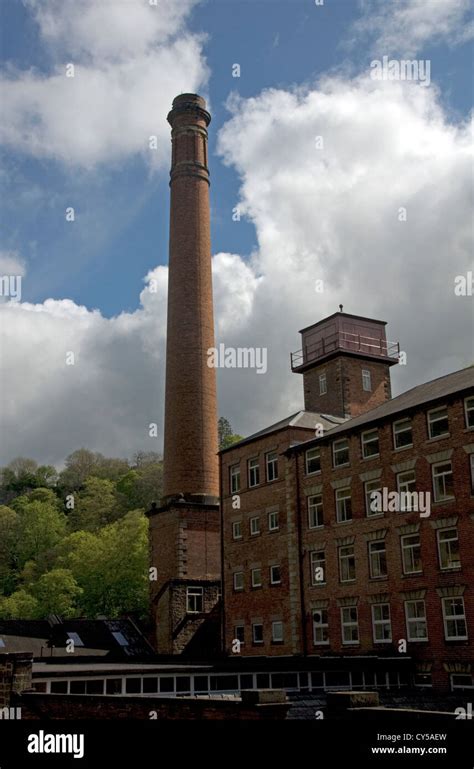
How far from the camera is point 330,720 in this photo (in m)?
14.4

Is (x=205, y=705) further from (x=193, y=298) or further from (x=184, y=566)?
(x=193, y=298)

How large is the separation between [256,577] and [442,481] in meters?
13.4

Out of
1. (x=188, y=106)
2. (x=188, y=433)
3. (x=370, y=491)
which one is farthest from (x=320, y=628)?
(x=188, y=106)

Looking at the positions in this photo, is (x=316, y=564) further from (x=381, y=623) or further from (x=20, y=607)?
(x=20, y=607)

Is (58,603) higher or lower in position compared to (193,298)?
lower

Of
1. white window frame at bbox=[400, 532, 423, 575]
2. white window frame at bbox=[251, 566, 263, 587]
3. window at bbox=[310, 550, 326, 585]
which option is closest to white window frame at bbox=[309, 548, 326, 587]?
window at bbox=[310, 550, 326, 585]

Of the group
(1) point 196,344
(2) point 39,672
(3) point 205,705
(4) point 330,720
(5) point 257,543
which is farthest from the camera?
(1) point 196,344

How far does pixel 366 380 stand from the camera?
47500 millimetres

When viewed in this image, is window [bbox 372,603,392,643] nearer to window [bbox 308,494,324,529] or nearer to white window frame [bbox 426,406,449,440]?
window [bbox 308,494,324,529]

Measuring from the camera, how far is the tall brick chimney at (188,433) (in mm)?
47031

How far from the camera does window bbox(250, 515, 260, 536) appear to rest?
138ft

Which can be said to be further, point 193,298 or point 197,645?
point 193,298

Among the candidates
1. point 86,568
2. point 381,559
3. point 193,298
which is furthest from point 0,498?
point 381,559

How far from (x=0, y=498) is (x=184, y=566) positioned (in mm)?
87179
